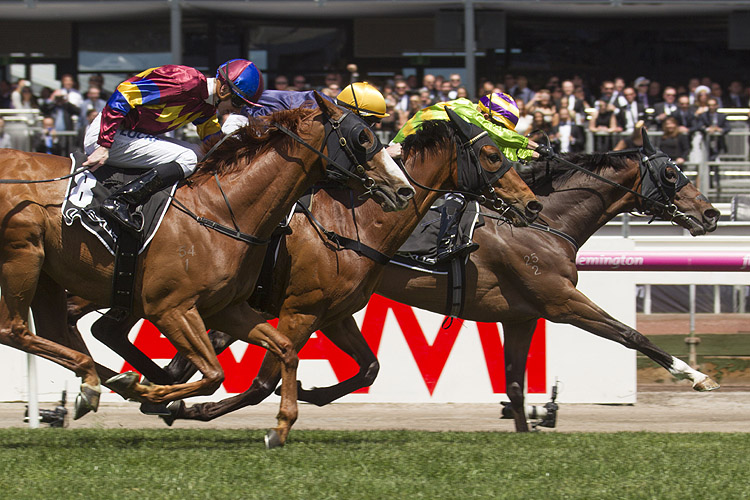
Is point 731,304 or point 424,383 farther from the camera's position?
point 731,304

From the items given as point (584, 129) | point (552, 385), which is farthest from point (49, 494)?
point (584, 129)

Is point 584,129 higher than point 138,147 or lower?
higher

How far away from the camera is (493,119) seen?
7004 millimetres

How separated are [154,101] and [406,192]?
1393 millimetres

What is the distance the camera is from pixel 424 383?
7.85m

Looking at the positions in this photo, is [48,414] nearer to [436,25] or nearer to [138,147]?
[138,147]

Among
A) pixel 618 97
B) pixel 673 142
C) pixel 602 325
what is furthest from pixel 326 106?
pixel 618 97

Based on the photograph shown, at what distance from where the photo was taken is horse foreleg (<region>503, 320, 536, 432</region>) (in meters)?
6.89

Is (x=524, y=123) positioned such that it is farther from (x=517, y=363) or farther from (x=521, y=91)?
(x=517, y=363)

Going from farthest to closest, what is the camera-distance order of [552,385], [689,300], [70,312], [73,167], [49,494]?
[689,300], [552,385], [70,312], [73,167], [49,494]

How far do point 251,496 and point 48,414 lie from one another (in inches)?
106

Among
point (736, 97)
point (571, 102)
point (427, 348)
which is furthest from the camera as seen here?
point (736, 97)

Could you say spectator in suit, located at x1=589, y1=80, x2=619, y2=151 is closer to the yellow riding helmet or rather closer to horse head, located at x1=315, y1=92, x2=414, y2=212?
the yellow riding helmet

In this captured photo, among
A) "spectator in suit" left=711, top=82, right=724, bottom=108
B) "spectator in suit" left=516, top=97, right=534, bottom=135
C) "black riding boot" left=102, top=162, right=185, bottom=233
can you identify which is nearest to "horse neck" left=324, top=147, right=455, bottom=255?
"black riding boot" left=102, top=162, right=185, bottom=233
